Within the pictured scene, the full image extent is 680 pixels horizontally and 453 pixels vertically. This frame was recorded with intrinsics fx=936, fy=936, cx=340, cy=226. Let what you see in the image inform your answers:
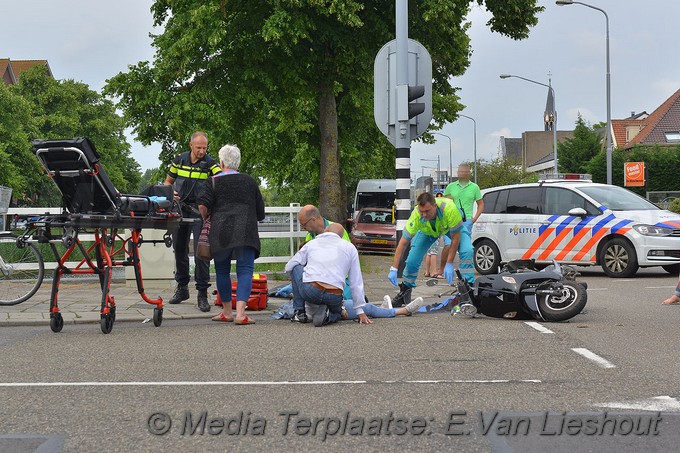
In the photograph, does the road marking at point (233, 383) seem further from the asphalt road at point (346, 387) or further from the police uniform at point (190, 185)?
the police uniform at point (190, 185)

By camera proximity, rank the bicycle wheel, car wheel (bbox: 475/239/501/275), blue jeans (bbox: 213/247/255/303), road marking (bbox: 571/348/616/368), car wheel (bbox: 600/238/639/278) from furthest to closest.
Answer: car wheel (bbox: 475/239/501/275), car wheel (bbox: 600/238/639/278), the bicycle wheel, blue jeans (bbox: 213/247/255/303), road marking (bbox: 571/348/616/368)

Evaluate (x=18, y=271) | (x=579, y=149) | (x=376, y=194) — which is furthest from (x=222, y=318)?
(x=579, y=149)

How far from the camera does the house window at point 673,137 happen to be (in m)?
71.1

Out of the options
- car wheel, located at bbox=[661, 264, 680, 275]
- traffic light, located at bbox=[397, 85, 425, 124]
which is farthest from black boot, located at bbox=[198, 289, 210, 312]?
car wheel, located at bbox=[661, 264, 680, 275]

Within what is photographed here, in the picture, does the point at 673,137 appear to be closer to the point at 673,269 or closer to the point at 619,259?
the point at 673,269

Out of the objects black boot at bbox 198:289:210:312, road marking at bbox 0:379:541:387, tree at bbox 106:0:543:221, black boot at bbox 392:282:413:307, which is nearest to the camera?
road marking at bbox 0:379:541:387

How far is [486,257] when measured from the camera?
17.5 meters

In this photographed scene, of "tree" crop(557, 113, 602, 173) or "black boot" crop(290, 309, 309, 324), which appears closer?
"black boot" crop(290, 309, 309, 324)

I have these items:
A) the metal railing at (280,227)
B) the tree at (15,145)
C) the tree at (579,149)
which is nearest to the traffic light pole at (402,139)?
the metal railing at (280,227)

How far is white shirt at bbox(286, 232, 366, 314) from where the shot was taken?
9.13m

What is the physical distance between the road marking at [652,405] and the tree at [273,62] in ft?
46.1

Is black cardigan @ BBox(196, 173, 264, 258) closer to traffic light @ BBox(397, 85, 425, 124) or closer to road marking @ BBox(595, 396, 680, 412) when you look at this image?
traffic light @ BBox(397, 85, 425, 124)

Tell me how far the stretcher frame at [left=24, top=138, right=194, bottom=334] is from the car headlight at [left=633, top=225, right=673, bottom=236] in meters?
8.93

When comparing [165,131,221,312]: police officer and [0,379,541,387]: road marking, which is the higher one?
[165,131,221,312]: police officer
